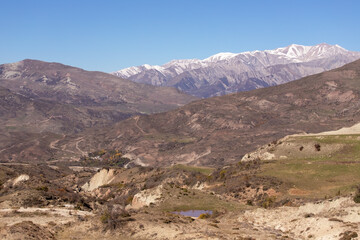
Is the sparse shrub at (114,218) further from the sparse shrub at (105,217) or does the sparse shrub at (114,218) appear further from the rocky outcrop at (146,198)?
the rocky outcrop at (146,198)

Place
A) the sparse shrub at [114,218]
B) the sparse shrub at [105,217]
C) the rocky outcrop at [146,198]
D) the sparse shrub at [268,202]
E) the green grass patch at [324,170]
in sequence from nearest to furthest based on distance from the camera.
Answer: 1. the sparse shrub at [114,218]
2. the sparse shrub at [105,217]
3. the sparse shrub at [268,202]
4. the rocky outcrop at [146,198]
5. the green grass patch at [324,170]

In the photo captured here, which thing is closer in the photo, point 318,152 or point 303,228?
point 303,228

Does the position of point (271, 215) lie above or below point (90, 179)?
above

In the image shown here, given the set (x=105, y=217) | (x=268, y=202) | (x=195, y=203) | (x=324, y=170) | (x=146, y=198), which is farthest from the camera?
(x=324, y=170)

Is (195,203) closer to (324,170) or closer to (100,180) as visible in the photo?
(324,170)

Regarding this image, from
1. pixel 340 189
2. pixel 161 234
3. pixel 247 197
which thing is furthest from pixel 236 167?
pixel 161 234

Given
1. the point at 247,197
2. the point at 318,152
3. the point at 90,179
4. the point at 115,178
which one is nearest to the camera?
the point at 247,197

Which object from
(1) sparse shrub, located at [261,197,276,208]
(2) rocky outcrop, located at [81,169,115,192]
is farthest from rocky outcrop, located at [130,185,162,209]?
(2) rocky outcrop, located at [81,169,115,192]

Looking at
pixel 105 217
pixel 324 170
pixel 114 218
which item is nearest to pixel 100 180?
pixel 324 170

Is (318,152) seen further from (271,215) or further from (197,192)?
(271,215)

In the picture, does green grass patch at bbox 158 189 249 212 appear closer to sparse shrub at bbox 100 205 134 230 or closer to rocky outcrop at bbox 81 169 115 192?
sparse shrub at bbox 100 205 134 230

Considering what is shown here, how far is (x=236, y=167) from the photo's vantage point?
80.4m

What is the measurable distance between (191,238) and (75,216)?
48.0ft

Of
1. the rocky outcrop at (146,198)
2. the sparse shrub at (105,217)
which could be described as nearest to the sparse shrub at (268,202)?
the rocky outcrop at (146,198)
